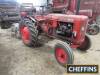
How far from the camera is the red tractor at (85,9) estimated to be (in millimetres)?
8677

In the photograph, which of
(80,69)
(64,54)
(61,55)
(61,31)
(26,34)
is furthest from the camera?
(26,34)

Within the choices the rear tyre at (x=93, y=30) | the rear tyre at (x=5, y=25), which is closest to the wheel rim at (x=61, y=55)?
the rear tyre at (x=93, y=30)

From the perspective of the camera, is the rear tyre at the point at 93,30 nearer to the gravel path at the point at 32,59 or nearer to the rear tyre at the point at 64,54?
the gravel path at the point at 32,59

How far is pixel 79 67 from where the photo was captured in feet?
13.6

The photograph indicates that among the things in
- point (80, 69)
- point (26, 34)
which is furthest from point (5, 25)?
point (80, 69)

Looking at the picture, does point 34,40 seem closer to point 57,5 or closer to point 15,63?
point 15,63

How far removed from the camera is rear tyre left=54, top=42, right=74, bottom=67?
4801 mm

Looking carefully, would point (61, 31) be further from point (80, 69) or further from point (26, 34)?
point (80, 69)

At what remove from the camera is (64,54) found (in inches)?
198

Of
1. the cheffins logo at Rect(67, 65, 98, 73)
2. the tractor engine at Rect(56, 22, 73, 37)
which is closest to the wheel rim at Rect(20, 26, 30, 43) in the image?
the tractor engine at Rect(56, 22, 73, 37)

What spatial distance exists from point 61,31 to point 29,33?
1.07m

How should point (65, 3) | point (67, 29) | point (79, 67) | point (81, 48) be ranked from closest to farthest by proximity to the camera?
point (79, 67) < point (67, 29) < point (81, 48) < point (65, 3)

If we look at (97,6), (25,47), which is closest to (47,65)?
(25,47)

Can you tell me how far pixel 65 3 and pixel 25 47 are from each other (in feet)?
12.5
